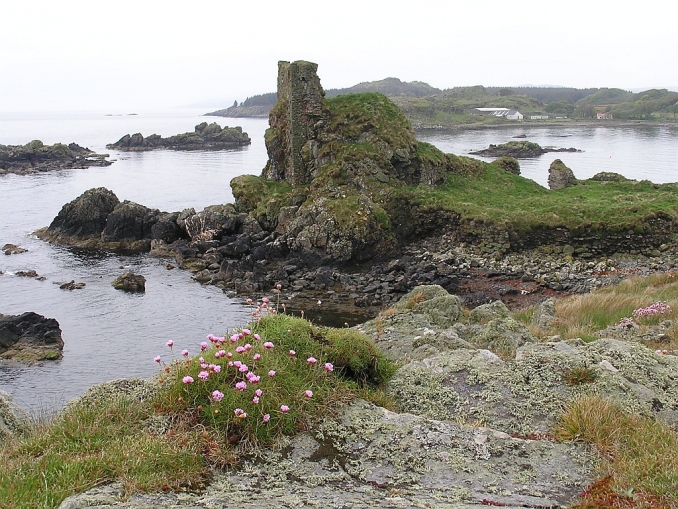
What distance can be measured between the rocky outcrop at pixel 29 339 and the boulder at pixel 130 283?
8269 mm

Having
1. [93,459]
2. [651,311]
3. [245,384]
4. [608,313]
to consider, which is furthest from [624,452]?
[608,313]

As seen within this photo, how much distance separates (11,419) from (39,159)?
11243cm

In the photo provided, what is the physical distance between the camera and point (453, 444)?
6.31 m

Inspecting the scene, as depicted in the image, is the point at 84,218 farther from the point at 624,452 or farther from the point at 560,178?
the point at 624,452

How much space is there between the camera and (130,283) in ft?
116

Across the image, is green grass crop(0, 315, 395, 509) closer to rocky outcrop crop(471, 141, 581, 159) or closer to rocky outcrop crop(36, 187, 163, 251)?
rocky outcrop crop(36, 187, 163, 251)

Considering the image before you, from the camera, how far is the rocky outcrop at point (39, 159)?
101 meters

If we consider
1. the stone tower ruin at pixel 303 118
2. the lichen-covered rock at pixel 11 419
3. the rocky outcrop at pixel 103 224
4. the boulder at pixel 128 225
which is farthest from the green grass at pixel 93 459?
the boulder at pixel 128 225

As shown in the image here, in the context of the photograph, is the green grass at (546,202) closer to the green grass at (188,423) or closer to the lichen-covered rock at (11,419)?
the green grass at (188,423)

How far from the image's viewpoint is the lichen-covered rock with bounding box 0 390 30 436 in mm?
7107

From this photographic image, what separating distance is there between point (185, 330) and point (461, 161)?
28.7 m

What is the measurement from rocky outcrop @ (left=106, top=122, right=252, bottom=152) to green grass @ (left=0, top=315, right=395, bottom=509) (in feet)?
450

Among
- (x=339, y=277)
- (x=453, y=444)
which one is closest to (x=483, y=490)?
(x=453, y=444)

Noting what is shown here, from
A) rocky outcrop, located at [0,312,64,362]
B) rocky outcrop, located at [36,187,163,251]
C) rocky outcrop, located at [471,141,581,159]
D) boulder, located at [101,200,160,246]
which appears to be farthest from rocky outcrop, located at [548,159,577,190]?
rocky outcrop, located at [471,141,581,159]
